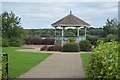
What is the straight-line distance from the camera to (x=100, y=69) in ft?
29.6

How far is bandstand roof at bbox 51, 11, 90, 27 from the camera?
135ft

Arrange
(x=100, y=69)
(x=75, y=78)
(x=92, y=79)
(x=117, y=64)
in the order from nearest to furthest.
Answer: (x=117, y=64)
(x=100, y=69)
(x=92, y=79)
(x=75, y=78)

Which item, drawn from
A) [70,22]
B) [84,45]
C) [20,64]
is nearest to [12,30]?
[70,22]

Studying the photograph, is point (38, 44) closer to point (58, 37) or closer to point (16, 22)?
point (16, 22)

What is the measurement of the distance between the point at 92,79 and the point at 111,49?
1.24 metres

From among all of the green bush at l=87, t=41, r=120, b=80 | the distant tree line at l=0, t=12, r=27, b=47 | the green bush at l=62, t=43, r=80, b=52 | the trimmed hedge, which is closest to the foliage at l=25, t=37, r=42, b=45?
the trimmed hedge

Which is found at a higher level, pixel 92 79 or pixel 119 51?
pixel 119 51

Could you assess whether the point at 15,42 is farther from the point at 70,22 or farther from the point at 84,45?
the point at 84,45

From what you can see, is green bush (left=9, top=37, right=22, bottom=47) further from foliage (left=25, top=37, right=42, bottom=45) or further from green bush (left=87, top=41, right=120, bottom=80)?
green bush (left=87, top=41, right=120, bottom=80)

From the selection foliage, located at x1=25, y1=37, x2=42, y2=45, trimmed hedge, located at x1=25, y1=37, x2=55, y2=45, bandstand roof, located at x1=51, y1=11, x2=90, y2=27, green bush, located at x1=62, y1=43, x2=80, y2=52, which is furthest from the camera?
foliage, located at x1=25, y1=37, x2=42, y2=45

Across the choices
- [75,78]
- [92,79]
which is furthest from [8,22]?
[92,79]

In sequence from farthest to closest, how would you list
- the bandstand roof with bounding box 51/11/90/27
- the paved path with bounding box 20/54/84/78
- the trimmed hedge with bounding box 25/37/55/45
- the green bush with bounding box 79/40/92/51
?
the trimmed hedge with bounding box 25/37/55/45, the bandstand roof with bounding box 51/11/90/27, the green bush with bounding box 79/40/92/51, the paved path with bounding box 20/54/84/78

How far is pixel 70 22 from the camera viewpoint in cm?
4116

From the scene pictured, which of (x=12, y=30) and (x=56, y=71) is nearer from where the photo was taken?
(x=56, y=71)
